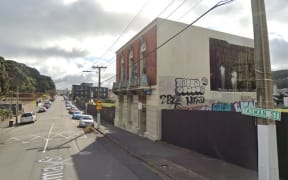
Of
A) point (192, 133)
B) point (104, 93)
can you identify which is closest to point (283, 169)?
point (192, 133)

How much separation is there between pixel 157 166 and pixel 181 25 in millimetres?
11534

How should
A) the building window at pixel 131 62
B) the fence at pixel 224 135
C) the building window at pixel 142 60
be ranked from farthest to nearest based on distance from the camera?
the building window at pixel 131 62 < the building window at pixel 142 60 < the fence at pixel 224 135

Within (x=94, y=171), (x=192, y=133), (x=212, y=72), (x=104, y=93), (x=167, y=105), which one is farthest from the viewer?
(x=104, y=93)

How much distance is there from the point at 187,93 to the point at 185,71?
1.64m

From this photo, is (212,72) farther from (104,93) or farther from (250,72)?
(104,93)

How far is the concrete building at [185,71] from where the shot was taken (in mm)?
17062

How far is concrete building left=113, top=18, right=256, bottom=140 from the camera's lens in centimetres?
1706

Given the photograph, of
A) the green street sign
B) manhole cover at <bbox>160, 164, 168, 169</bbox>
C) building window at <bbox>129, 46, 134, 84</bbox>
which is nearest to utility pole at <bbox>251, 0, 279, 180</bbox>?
the green street sign

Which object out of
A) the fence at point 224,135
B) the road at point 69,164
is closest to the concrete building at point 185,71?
the fence at point 224,135

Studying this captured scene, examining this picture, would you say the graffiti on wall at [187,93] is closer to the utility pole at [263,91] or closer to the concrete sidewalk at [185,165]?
the concrete sidewalk at [185,165]

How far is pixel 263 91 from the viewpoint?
5945mm

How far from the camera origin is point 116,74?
2797 cm

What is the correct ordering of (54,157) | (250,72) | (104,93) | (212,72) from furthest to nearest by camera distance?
(104,93), (250,72), (212,72), (54,157)

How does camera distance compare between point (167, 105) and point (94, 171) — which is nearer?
point (94, 171)
